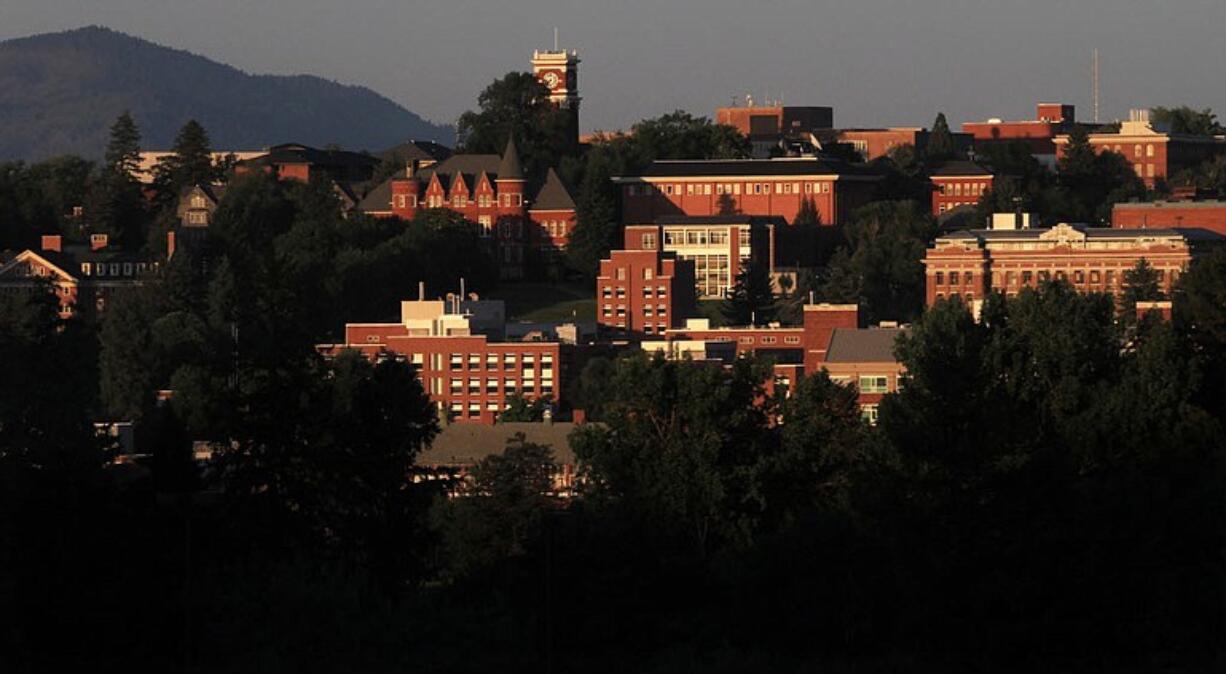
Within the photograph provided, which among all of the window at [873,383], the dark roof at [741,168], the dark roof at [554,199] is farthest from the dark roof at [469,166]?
the window at [873,383]

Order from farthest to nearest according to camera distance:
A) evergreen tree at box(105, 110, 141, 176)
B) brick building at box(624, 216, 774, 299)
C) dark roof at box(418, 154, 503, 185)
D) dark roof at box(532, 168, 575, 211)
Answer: evergreen tree at box(105, 110, 141, 176)
dark roof at box(418, 154, 503, 185)
dark roof at box(532, 168, 575, 211)
brick building at box(624, 216, 774, 299)

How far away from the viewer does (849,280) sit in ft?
436

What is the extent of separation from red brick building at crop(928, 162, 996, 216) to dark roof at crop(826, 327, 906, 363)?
5559 cm

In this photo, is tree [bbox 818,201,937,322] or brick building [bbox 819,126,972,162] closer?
tree [bbox 818,201,937,322]

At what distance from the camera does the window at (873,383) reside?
101 metres

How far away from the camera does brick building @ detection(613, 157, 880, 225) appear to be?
15088 cm

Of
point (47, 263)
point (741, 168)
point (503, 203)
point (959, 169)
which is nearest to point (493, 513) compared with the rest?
point (47, 263)

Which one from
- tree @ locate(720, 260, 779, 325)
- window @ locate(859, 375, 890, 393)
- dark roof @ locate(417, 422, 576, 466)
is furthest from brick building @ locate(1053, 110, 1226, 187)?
dark roof @ locate(417, 422, 576, 466)

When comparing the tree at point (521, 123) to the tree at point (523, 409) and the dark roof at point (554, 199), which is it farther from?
the tree at point (523, 409)

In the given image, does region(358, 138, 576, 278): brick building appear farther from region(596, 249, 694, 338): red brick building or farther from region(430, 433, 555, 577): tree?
region(430, 433, 555, 577): tree

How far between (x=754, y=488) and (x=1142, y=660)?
45.1 ft

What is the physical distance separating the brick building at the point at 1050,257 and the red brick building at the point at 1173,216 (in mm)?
8833

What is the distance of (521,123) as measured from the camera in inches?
6220

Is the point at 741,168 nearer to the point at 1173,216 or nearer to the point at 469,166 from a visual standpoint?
the point at 469,166
